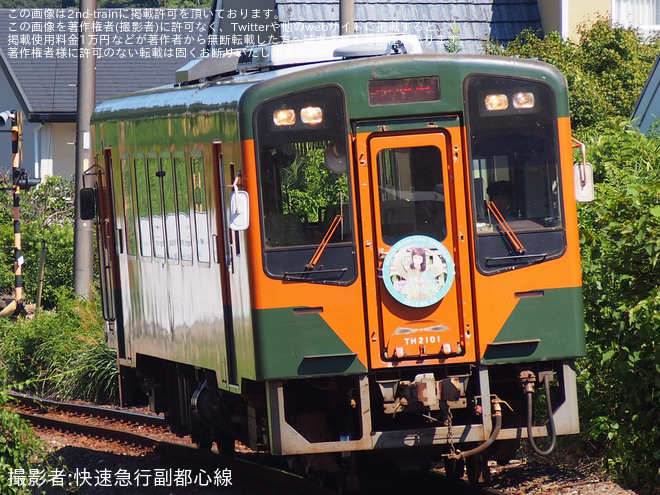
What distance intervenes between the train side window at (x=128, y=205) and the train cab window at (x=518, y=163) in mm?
3857

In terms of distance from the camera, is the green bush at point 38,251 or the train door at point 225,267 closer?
the train door at point 225,267

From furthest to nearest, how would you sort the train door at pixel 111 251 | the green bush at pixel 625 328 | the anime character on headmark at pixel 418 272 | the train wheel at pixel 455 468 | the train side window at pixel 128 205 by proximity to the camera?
1. the train door at pixel 111 251
2. the train side window at pixel 128 205
3. the train wheel at pixel 455 468
4. the green bush at pixel 625 328
5. the anime character on headmark at pixel 418 272

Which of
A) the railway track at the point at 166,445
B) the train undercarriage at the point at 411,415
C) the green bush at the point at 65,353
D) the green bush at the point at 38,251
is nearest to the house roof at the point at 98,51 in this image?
the green bush at the point at 38,251

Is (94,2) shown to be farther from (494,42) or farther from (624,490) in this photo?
(624,490)

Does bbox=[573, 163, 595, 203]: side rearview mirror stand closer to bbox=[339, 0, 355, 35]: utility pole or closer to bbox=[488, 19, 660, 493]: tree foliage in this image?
bbox=[488, 19, 660, 493]: tree foliage

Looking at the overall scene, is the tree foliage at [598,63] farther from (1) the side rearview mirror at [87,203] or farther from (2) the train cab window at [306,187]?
(2) the train cab window at [306,187]

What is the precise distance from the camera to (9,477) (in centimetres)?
845

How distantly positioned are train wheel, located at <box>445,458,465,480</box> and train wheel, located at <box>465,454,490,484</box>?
15cm

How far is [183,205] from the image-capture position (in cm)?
886

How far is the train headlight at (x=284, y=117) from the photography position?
732cm

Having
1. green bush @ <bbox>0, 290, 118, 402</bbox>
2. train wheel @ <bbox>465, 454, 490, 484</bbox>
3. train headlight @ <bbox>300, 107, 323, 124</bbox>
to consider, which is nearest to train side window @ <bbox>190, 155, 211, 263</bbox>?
train headlight @ <bbox>300, 107, 323, 124</bbox>

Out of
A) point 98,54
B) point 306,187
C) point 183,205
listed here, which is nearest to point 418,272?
point 306,187

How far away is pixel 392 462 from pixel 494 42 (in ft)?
43.7

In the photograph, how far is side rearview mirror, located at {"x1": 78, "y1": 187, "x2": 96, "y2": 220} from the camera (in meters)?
11.7
